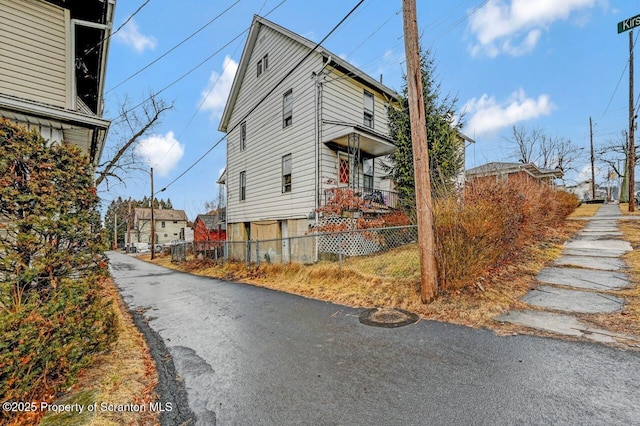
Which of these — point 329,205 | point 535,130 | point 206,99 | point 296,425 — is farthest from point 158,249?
point 535,130

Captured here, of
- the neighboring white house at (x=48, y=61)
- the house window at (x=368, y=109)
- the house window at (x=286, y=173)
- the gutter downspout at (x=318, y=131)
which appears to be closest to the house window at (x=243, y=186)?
the house window at (x=286, y=173)

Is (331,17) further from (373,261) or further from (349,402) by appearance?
(349,402)

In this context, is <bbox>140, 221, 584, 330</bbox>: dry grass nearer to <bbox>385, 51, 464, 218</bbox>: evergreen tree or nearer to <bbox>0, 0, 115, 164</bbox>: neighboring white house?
<bbox>385, 51, 464, 218</bbox>: evergreen tree

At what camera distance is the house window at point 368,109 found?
13102mm

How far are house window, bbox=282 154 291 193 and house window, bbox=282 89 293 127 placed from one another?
1.51 meters

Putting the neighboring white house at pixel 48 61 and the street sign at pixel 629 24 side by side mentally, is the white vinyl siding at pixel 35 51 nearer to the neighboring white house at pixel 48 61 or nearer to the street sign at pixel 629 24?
the neighboring white house at pixel 48 61

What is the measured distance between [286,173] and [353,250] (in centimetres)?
485

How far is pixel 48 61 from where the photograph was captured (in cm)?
595

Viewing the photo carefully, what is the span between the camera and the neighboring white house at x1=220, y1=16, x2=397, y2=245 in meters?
11.1

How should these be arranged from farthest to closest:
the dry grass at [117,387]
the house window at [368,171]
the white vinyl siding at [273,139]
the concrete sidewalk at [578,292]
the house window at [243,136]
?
the house window at [243,136] < the house window at [368,171] < the white vinyl siding at [273,139] < the concrete sidewalk at [578,292] < the dry grass at [117,387]

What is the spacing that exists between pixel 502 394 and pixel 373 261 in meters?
5.66

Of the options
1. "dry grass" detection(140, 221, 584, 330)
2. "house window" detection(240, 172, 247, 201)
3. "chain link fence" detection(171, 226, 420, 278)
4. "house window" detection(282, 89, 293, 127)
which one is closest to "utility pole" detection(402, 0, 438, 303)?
"dry grass" detection(140, 221, 584, 330)

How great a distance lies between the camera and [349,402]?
8.39 ft

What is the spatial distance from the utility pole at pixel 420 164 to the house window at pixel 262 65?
1027 centimetres
